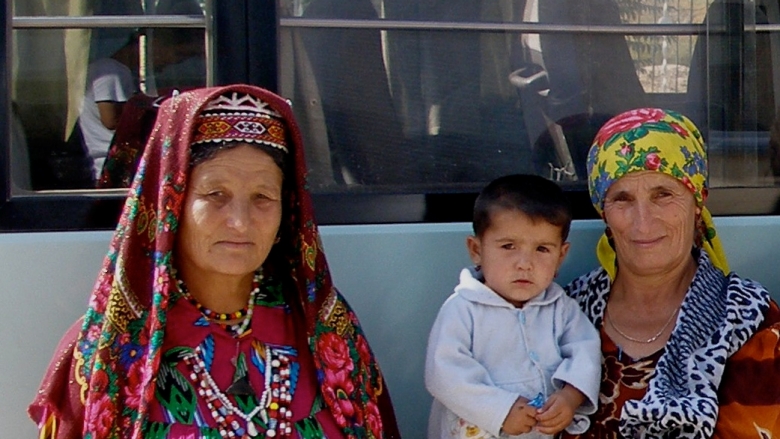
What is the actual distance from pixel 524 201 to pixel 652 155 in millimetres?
347

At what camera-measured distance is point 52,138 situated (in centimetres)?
274

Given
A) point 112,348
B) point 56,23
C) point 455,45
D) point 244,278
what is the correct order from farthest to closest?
1. point 455,45
2. point 56,23
3. point 244,278
4. point 112,348

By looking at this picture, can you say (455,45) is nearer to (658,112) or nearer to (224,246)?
(658,112)

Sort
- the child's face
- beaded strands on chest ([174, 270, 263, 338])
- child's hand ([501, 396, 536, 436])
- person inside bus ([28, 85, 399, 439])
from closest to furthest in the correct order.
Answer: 1. person inside bus ([28, 85, 399, 439])
2. beaded strands on chest ([174, 270, 263, 338])
3. child's hand ([501, 396, 536, 436])
4. the child's face

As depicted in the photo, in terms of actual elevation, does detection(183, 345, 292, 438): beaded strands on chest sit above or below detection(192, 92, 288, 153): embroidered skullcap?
below

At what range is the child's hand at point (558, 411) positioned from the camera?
2598mm

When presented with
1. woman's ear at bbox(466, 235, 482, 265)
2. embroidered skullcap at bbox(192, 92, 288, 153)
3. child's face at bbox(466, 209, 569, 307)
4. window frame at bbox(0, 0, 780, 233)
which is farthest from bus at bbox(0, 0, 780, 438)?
embroidered skullcap at bbox(192, 92, 288, 153)

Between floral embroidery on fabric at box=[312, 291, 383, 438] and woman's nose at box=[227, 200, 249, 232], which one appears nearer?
woman's nose at box=[227, 200, 249, 232]

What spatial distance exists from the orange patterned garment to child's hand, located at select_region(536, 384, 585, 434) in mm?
141

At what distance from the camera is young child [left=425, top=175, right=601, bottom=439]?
2.66m

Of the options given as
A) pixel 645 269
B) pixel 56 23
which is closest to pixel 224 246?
pixel 56 23

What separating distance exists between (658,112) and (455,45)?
1.80 ft

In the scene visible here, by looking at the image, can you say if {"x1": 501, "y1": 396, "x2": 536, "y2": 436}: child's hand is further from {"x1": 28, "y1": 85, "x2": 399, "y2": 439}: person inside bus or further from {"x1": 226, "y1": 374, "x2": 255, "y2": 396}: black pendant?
{"x1": 226, "y1": 374, "x2": 255, "y2": 396}: black pendant

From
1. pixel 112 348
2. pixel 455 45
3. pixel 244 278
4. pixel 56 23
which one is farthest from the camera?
pixel 455 45
